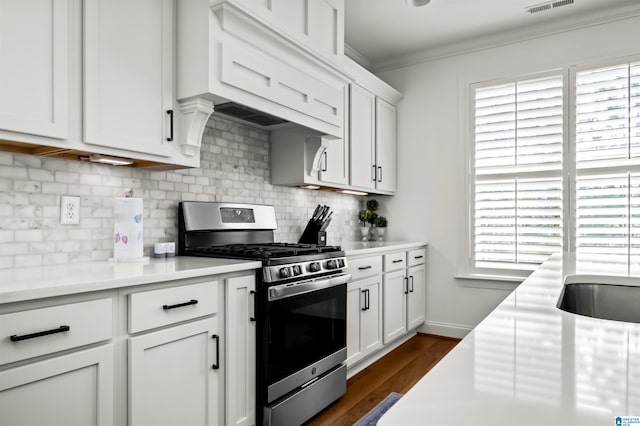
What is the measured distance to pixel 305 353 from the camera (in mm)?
2365

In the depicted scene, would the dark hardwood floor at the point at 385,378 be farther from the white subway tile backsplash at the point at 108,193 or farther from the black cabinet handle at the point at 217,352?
the white subway tile backsplash at the point at 108,193

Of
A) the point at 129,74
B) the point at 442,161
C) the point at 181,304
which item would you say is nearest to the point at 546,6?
the point at 442,161

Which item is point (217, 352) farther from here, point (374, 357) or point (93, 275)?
point (374, 357)

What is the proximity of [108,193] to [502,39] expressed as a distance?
3537 mm

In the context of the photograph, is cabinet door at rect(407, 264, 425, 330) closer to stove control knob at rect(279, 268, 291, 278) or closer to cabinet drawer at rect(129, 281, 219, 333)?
stove control knob at rect(279, 268, 291, 278)

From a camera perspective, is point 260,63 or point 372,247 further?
point 372,247

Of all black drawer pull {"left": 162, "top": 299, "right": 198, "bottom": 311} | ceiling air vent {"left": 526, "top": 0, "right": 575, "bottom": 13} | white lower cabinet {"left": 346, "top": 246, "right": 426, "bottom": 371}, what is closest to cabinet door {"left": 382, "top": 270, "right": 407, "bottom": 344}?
white lower cabinet {"left": 346, "top": 246, "right": 426, "bottom": 371}

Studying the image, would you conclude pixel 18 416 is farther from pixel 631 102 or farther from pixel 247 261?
pixel 631 102

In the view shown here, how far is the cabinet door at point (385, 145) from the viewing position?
4074 millimetres

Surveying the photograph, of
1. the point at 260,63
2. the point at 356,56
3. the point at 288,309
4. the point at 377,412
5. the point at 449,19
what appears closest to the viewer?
the point at 288,309

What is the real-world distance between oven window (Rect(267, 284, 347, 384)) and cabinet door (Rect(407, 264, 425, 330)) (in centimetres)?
135

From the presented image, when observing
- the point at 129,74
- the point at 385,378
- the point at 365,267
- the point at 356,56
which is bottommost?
the point at 385,378

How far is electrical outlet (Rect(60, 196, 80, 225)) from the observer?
1.92 metres

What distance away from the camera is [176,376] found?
1725mm
